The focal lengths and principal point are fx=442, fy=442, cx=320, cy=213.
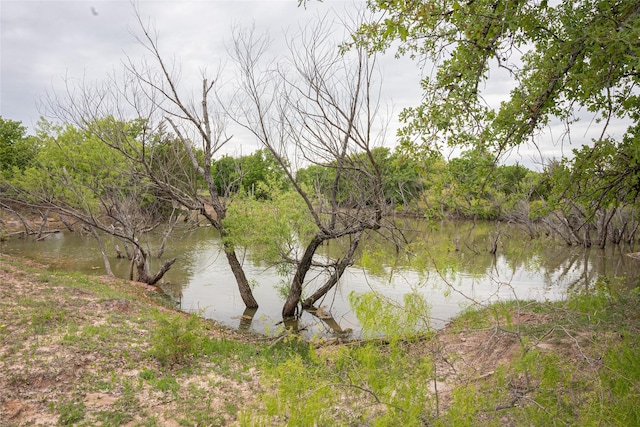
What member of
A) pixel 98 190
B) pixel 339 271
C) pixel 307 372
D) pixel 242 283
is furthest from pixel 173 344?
pixel 98 190

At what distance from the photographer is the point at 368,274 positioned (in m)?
Answer: 15.1

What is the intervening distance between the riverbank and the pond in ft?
4.03

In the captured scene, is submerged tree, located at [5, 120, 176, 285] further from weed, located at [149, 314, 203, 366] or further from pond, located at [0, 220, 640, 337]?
weed, located at [149, 314, 203, 366]

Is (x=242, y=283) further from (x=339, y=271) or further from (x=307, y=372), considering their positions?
(x=307, y=372)

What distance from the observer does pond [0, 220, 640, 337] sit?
37.3ft

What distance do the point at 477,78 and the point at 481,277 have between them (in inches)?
482

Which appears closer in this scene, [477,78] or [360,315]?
[360,315]

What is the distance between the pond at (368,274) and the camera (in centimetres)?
1136

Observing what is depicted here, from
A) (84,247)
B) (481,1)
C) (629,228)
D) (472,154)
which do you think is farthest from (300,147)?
(629,228)

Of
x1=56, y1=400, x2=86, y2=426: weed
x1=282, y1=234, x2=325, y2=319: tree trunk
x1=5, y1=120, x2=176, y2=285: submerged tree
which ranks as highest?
x1=5, y1=120, x2=176, y2=285: submerged tree

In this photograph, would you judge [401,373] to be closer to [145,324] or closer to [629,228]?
[145,324]

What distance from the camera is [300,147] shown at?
9.30 metres

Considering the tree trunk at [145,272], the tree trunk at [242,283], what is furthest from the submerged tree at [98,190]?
the tree trunk at [242,283]

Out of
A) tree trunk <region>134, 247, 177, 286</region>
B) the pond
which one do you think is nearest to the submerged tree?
tree trunk <region>134, 247, 177, 286</region>
